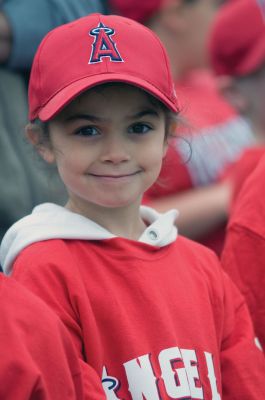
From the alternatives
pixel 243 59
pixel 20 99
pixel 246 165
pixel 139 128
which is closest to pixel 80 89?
pixel 139 128

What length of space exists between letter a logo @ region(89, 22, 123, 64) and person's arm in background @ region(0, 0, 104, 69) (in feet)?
2.25

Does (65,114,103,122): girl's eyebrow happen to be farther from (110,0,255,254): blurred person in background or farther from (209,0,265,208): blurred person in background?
(209,0,265,208): blurred person in background

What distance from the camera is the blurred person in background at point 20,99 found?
9.40ft

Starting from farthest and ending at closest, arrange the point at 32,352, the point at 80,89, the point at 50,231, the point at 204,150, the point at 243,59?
the point at 204,150 < the point at 243,59 < the point at 50,231 < the point at 80,89 < the point at 32,352

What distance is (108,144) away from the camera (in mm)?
2354

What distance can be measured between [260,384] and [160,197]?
68.3 inches

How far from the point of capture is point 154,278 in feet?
7.98

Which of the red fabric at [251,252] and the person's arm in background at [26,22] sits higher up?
the person's arm in background at [26,22]

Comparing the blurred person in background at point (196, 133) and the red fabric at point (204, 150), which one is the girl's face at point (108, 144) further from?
the red fabric at point (204, 150)

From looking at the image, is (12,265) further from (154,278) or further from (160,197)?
(160,197)

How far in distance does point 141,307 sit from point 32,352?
0.51m

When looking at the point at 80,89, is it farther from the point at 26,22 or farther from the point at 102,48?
the point at 26,22

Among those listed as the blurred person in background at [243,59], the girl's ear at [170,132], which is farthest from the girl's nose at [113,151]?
the blurred person in background at [243,59]

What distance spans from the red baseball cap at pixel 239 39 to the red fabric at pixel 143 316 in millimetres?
1779
